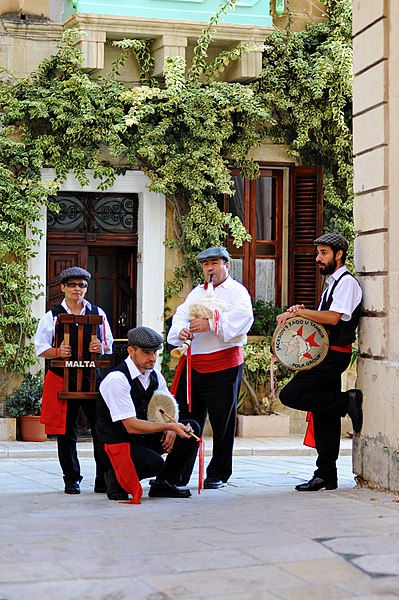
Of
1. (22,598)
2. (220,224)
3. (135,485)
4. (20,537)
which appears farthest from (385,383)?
(220,224)

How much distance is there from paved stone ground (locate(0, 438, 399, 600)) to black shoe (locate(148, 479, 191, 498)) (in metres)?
0.08

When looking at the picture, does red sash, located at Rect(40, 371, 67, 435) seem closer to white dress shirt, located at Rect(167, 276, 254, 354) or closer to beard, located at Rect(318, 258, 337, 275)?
white dress shirt, located at Rect(167, 276, 254, 354)

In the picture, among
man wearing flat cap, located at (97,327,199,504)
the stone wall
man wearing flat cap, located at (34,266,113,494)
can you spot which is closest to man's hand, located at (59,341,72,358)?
man wearing flat cap, located at (34,266,113,494)

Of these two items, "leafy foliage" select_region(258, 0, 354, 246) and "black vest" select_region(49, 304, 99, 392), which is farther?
"leafy foliage" select_region(258, 0, 354, 246)

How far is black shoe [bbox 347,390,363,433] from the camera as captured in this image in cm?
957

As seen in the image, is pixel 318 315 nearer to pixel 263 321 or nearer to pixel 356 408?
pixel 356 408

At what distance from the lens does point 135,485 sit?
878cm

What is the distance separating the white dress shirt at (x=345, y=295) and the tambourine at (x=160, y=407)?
4.95ft

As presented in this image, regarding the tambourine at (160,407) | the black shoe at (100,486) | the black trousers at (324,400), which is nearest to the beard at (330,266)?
the black trousers at (324,400)

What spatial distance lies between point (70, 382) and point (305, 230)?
7.76 metres

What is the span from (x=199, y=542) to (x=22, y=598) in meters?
1.55

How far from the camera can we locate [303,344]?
9.38 meters

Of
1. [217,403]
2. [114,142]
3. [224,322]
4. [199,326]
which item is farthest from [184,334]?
[114,142]

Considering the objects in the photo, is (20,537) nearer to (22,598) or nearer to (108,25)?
(22,598)
